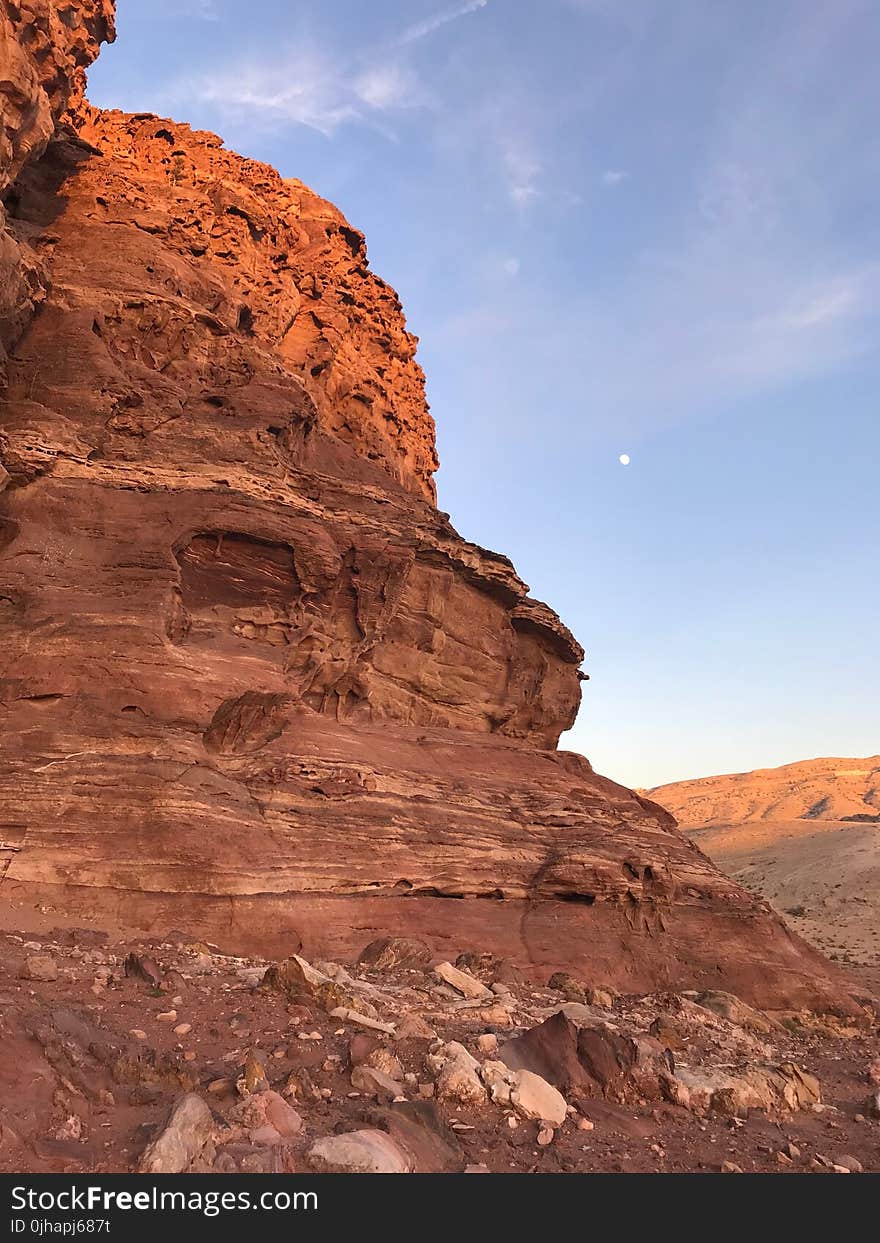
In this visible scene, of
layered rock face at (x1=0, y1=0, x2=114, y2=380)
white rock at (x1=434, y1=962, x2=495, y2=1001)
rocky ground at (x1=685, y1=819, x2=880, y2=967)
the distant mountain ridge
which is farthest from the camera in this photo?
the distant mountain ridge

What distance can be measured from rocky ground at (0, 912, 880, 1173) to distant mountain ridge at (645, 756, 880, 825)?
115 meters

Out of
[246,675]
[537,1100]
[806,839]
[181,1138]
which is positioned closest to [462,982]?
[537,1100]

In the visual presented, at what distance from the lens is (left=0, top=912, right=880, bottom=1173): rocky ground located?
5875mm

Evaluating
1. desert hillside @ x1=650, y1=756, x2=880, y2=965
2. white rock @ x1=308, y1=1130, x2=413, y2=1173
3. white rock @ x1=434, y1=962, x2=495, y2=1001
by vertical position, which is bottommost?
white rock @ x1=434, y1=962, x2=495, y2=1001

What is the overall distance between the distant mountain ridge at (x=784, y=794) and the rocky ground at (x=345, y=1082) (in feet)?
377

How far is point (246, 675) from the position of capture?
1681 cm

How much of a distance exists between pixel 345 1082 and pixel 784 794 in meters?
148

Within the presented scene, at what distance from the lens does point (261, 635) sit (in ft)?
61.9

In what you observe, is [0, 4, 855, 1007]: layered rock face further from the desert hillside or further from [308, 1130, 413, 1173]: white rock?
the desert hillside

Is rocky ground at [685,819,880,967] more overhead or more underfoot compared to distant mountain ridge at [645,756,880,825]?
more underfoot

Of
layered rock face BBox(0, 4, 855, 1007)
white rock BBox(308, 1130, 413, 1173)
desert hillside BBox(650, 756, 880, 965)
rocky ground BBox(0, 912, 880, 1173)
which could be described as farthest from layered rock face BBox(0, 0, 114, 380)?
desert hillside BBox(650, 756, 880, 965)

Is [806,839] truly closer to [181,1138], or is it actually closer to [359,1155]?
[359,1155]

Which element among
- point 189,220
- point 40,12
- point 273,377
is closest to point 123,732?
point 273,377

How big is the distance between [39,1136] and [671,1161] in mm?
5582
